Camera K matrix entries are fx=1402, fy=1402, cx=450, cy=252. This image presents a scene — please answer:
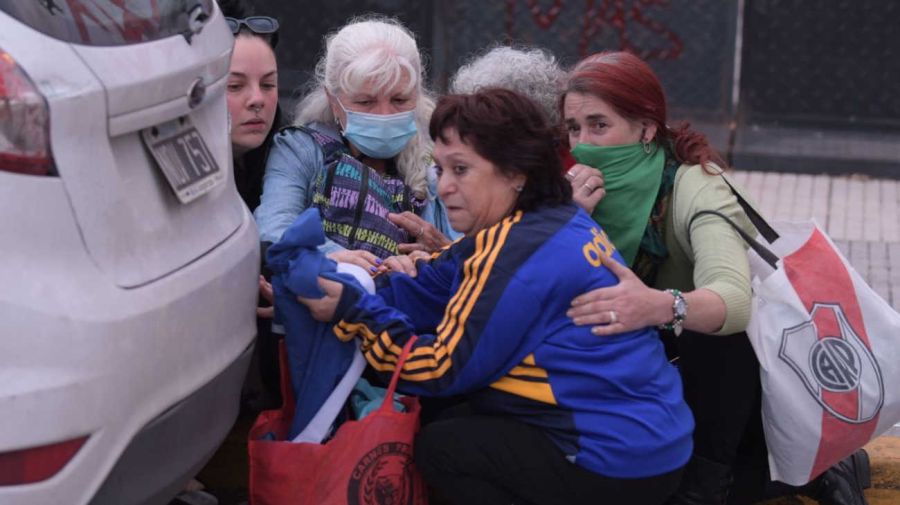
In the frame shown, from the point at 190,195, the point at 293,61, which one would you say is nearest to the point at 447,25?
the point at 293,61

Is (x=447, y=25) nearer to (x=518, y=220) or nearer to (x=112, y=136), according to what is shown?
(x=518, y=220)

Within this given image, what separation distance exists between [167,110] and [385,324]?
72cm

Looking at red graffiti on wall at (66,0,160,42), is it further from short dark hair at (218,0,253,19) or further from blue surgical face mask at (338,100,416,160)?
short dark hair at (218,0,253,19)

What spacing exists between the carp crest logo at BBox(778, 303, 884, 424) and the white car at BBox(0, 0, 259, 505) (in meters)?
1.39

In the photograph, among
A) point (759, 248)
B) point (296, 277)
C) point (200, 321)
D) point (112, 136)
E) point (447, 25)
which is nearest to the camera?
point (112, 136)

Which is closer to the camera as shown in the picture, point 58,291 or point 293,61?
point 58,291

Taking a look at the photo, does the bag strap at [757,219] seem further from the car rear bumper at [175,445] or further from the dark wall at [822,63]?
the dark wall at [822,63]

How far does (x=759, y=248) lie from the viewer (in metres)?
3.46

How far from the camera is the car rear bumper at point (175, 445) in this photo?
8.42 ft

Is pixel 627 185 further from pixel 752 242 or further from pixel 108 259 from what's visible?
pixel 108 259

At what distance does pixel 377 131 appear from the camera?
3.74 m

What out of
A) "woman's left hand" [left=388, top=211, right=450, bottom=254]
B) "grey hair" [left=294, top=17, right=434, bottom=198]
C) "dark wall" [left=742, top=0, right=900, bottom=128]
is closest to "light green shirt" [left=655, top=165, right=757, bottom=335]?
"woman's left hand" [left=388, top=211, right=450, bottom=254]

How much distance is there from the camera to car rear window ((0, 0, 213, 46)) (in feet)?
7.99

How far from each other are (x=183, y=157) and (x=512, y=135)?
0.76 meters
